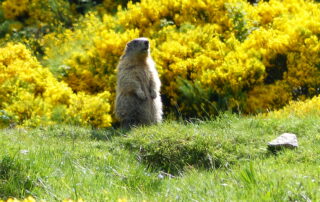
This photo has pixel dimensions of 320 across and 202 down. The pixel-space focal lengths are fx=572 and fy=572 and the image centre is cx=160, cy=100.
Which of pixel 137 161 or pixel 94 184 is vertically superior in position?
pixel 94 184

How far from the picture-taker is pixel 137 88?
878 cm

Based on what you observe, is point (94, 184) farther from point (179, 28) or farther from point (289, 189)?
point (179, 28)

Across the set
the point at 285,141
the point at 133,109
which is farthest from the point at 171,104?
the point at 285,141

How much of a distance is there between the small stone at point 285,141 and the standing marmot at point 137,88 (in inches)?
111

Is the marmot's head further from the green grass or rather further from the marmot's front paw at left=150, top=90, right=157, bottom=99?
the green grass

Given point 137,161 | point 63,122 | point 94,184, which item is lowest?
point 63,122

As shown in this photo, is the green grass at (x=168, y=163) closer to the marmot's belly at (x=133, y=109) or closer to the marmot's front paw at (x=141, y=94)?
the marmot's belly at (x=133, y=109)

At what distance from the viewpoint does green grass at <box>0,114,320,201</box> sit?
14.9ft

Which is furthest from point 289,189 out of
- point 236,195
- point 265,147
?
point 265,147

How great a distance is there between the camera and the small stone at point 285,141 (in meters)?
6.38

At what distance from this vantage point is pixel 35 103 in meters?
9.66

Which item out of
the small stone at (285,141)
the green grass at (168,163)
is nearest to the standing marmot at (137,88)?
the green grass at (168,163)

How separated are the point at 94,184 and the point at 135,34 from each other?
675cm

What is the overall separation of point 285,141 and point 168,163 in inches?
53.6
